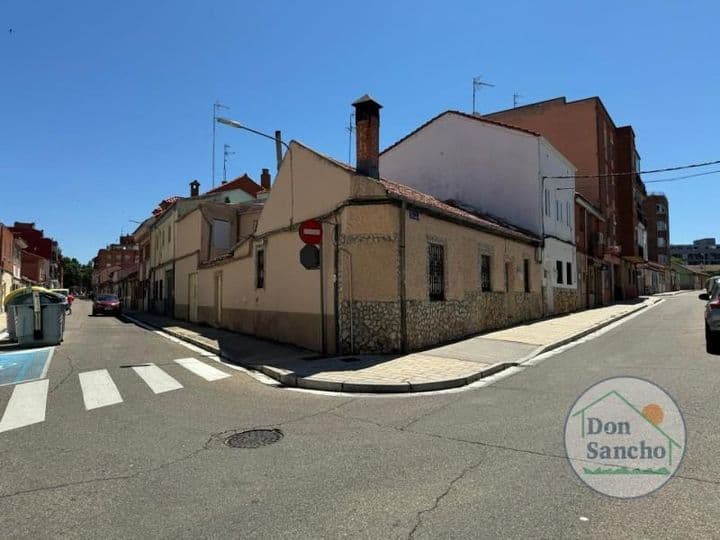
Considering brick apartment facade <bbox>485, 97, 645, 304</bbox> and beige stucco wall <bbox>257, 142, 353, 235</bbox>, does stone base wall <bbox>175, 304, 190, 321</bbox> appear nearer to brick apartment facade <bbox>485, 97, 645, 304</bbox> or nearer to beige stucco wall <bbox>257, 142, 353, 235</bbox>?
beige stucco wall <bbox>257, 142, 353, 235</bbox>

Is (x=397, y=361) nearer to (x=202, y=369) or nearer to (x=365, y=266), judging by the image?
(x=365, y=266)

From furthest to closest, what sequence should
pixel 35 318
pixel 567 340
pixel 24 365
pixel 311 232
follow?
pixel 35 318
pixel 567 340
pixel 311 232
pixel 24 365

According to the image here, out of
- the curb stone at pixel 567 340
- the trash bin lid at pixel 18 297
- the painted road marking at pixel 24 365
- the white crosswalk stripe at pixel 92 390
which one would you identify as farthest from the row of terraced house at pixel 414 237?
the trash bin lid at pixel 18 297

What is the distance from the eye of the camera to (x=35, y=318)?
1479 centimetres

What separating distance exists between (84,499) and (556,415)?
5008 mm

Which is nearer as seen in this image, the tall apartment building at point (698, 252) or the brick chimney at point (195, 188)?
the brick chimney at point (195, 188)

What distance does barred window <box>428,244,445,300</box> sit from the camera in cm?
1297

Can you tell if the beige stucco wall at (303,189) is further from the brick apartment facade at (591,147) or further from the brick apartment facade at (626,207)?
the brick apartment facade at (626,207)

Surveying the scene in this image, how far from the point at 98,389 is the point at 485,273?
11.7 metres

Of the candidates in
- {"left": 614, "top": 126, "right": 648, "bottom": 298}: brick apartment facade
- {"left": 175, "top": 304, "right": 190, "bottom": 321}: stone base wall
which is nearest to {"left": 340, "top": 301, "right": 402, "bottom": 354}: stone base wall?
{"left": 175, "top": 304, "right": 190, "bottom": 321}: stone base wall

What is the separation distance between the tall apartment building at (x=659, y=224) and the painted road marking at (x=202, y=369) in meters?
68.7

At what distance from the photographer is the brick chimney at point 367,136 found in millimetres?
12508

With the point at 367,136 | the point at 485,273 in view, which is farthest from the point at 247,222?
the point at 367,136

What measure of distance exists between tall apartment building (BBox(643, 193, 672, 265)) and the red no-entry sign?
66.9 m
